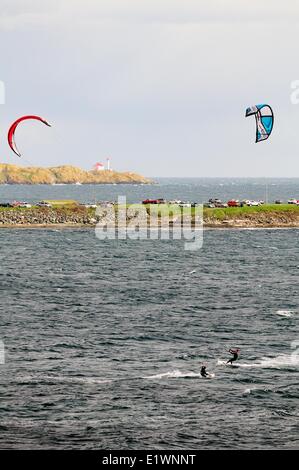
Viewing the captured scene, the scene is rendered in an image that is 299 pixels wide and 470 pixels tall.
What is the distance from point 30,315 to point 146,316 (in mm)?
10646

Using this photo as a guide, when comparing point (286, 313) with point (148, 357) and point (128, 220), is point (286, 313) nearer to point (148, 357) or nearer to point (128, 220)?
point (148, 357)

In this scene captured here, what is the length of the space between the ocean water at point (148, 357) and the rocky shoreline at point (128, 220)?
224 ft

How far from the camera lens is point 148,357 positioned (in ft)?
212

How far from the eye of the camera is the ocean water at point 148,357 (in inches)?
1940

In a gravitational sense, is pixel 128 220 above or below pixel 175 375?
above

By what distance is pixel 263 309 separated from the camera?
86125mm

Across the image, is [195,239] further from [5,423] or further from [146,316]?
[5,423]

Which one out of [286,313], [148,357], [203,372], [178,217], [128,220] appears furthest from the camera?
[128,220]

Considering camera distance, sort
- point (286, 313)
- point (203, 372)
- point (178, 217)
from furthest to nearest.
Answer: point (178, 217)
point (286, 313)
point (203, 372)

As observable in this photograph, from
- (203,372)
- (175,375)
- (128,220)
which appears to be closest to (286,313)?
(203,372)

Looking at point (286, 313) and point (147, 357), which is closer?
point (147, 357)

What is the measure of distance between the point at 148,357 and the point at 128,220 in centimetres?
13049

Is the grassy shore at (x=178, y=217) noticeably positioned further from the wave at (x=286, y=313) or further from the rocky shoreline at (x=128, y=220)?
the wave at (x=286, y=313)
